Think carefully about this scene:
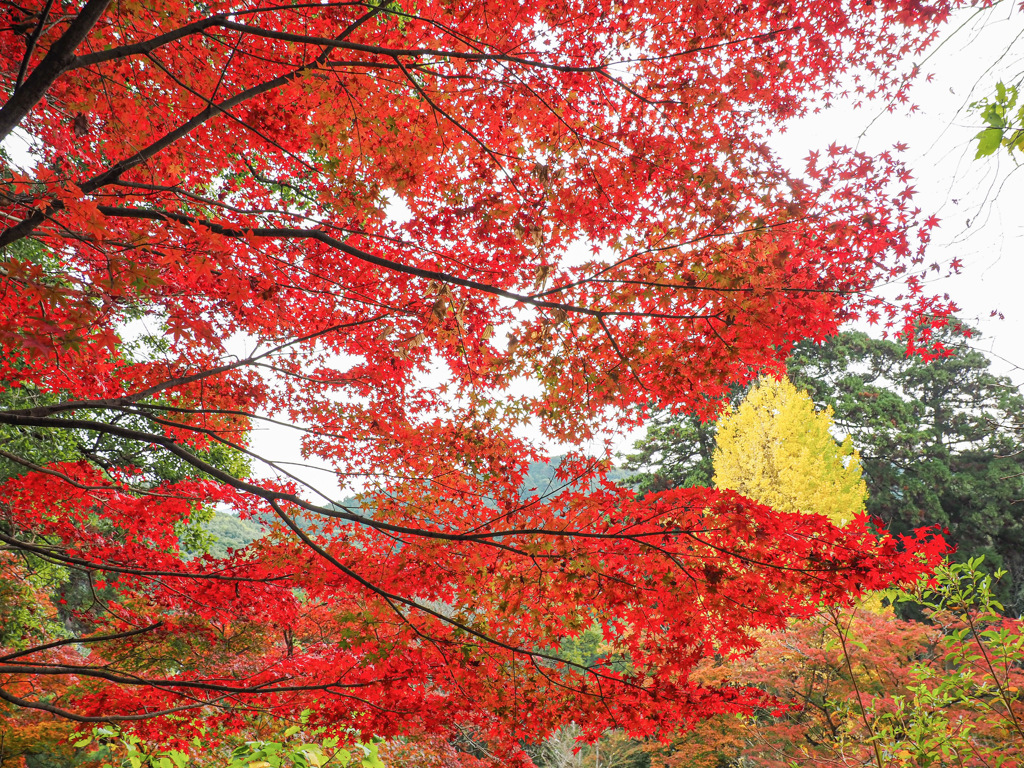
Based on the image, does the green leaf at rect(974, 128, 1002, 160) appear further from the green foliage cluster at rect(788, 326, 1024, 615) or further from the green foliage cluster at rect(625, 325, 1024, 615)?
the green foliage cluster at rect(788, 326, 1024, 615)

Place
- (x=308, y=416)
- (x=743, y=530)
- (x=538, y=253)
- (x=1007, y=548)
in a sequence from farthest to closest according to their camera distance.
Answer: (x=1007, y=548) → (x=308, y=416) → (x=538, y=253) → (x=743, y=530)

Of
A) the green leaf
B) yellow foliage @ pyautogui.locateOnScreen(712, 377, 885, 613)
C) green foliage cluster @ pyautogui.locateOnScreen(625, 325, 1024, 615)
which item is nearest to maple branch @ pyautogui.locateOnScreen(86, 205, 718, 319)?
A: the green leaf

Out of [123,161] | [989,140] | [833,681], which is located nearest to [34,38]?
[123,161]

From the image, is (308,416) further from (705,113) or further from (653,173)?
(705,113)

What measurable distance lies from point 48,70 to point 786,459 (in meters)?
15.1

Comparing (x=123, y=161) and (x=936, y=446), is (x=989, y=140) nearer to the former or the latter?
(x=123, y=161)

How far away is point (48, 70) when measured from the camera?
2189 mm

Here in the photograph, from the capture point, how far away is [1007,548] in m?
19.5

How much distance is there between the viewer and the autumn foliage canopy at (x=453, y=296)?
2527 mm

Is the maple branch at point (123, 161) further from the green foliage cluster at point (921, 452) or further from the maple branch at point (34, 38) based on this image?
the green foliage cluster at point (921, 452)

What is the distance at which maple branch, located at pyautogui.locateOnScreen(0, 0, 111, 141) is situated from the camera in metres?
2.10

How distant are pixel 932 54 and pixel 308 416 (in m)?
→ 6.33

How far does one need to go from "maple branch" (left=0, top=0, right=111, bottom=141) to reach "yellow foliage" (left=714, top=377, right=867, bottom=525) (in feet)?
45.9

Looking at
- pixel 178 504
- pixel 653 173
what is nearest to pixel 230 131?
pixel 178 504
